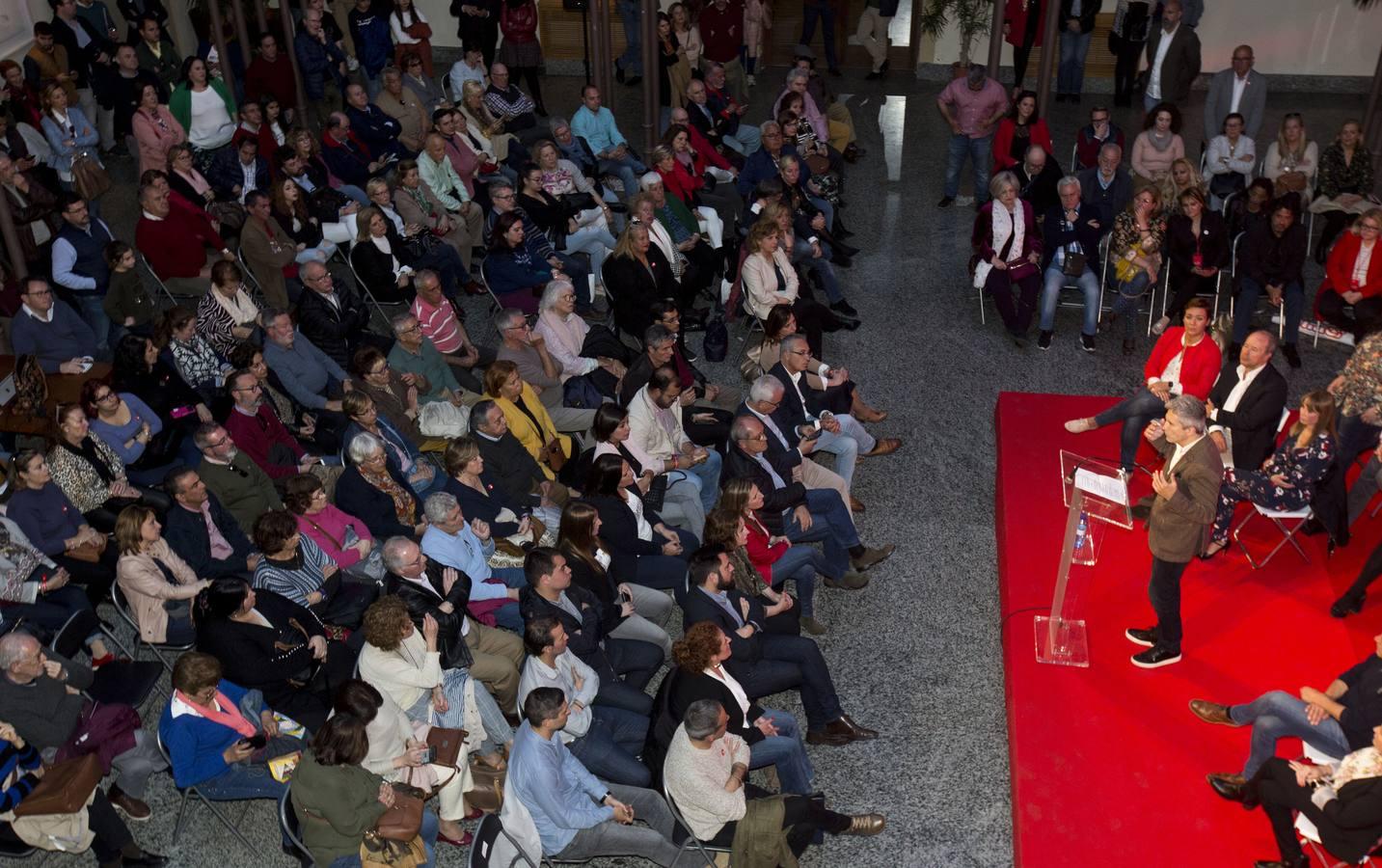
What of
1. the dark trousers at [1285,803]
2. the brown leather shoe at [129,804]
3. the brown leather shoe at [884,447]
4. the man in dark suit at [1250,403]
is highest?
the man in dark suit at [1250,403]

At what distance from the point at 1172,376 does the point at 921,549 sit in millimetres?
1750

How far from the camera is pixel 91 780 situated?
4.68 metres

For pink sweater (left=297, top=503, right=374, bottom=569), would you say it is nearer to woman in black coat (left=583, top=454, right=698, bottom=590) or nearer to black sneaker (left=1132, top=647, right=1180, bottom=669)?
woman in black coat (left=583, top=454, right=698, bottom=590)

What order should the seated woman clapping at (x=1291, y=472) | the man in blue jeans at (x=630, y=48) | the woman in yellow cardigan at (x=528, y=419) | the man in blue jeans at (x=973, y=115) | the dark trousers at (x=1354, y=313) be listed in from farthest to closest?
the man in blue jeans at (x=630, y=48) → the man in blue jeans at (x=973, y=115) → the dark trousers at (x=1354, y=313) → the woman in yellow cardigan at (x=528, y=419) → the seated woman clapping at (x=1291, y=472)

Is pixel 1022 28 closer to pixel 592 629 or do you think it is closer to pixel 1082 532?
pixel 1082 532

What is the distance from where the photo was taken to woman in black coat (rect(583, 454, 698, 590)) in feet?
19.5

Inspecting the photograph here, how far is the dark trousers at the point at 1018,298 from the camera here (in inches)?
354

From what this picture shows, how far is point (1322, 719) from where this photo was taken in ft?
16.3

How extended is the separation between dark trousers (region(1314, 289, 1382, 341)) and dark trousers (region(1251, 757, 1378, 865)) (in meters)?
4.83

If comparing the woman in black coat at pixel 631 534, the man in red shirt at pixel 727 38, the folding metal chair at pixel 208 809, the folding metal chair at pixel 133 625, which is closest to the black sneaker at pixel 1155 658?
the woman in black coat at pixel 631 534

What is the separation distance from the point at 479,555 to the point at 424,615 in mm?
636

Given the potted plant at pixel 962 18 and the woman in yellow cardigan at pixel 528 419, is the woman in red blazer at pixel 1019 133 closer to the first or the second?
the potted plant at pixel 962 18

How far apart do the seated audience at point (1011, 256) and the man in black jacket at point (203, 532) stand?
A: 5.56m

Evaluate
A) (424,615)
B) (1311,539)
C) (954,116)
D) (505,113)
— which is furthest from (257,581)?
(954,116)
